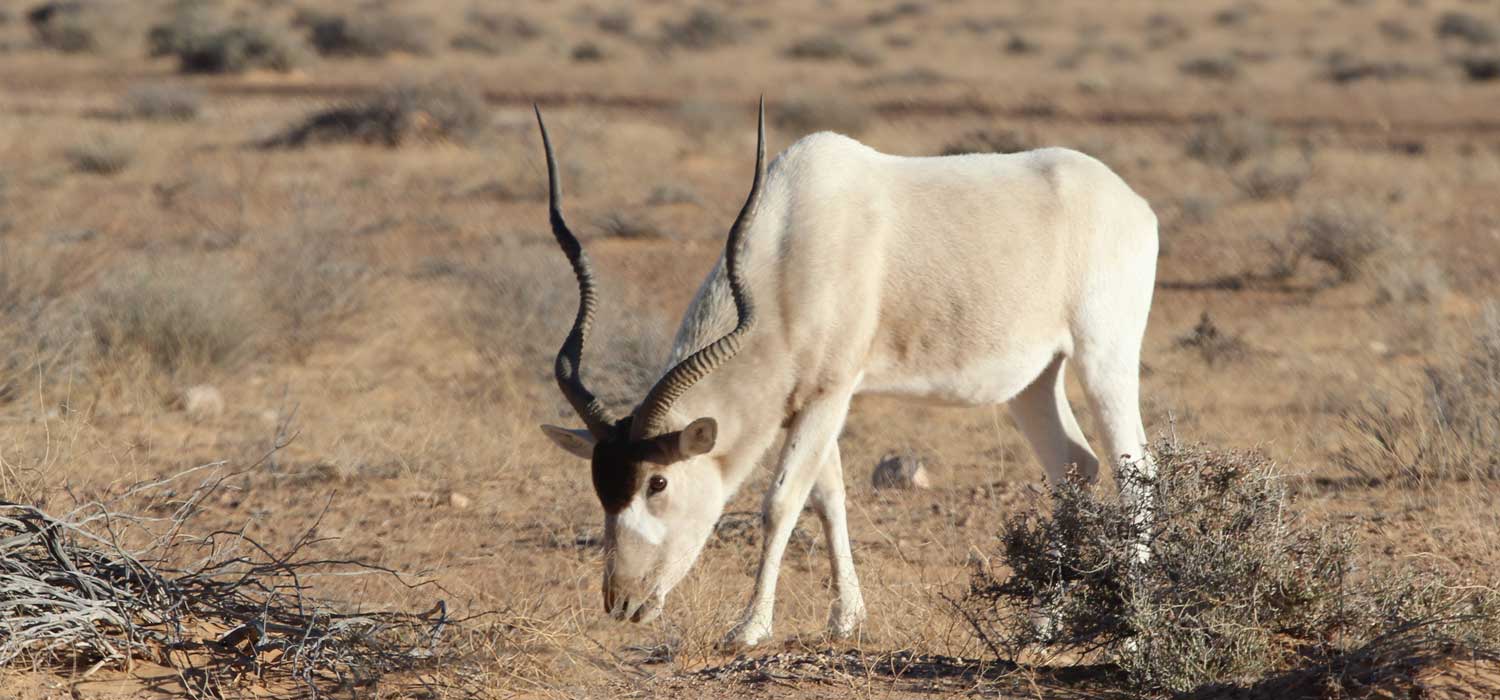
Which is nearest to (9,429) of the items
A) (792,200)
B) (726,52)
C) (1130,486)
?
(792,200)

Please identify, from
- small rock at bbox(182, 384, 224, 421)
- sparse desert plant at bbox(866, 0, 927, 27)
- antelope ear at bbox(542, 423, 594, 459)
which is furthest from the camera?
sparse desert plant at bbox(866, 0, 927, 27)

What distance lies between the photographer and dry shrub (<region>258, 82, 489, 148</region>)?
1922 centimetres

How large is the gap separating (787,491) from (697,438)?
28.5 inches

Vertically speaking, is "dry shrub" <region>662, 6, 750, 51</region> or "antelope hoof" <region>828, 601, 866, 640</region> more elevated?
"antelope hoof" <region>828, 601, 866, 640</region>

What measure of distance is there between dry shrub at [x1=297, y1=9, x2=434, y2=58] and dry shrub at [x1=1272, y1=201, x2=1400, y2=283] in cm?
2315

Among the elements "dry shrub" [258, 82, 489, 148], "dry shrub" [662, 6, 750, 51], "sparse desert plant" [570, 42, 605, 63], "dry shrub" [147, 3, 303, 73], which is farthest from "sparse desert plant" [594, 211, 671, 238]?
"dry shrub" [662, 6, 750, 51]

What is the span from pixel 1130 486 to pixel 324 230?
9.27 m

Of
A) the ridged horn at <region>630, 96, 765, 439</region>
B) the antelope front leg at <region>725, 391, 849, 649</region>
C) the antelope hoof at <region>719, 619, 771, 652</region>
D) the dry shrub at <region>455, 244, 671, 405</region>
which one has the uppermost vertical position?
the ridged horn at <region>630, 96, 765, 439</region>

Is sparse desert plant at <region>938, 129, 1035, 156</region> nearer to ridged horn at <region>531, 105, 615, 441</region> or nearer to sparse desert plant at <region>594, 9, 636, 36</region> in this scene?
ridged horn at <region>531, 105, 615, 441</region>

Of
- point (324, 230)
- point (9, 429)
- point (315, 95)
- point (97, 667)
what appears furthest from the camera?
point (315, 95)

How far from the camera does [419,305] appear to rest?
38.6 feet

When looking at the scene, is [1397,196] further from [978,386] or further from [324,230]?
[978,386]

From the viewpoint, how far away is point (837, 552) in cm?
607

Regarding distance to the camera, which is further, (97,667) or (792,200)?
(792,200)
